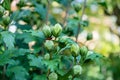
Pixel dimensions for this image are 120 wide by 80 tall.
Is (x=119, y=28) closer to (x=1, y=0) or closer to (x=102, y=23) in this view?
(x=102, y=23)

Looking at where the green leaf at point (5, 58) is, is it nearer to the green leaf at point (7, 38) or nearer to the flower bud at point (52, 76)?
the green leaf at point (7, 38)

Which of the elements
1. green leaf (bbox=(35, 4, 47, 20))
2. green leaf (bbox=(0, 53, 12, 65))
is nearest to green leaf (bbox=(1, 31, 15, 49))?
green leaf (bbox=(0, 53, 12, 65))

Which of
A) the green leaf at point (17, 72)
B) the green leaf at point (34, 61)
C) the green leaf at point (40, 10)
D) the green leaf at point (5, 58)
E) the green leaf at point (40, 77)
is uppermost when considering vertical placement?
the green leaf at point (40, 10)

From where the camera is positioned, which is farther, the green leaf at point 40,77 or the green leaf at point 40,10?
the green leaf at point 40,10

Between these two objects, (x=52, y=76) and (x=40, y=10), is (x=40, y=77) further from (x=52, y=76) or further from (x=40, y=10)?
(x=40, y=10)

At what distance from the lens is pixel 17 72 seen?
1.22 meters

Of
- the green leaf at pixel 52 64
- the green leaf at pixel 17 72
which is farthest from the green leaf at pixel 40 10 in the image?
the green leaf at pixel 52 64

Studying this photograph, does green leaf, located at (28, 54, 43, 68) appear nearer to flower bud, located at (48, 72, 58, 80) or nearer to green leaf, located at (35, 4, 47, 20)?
flower bud, located at (48, 72, 58, 80)

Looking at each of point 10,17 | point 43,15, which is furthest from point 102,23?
point 10,17

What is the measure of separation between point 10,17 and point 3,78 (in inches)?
8.6

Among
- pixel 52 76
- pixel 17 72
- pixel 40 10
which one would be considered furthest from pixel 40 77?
pixel 40 10

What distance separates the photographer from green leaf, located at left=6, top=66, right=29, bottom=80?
47.6 inches

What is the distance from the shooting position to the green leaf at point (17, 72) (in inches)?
47.6

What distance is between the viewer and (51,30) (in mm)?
1089
